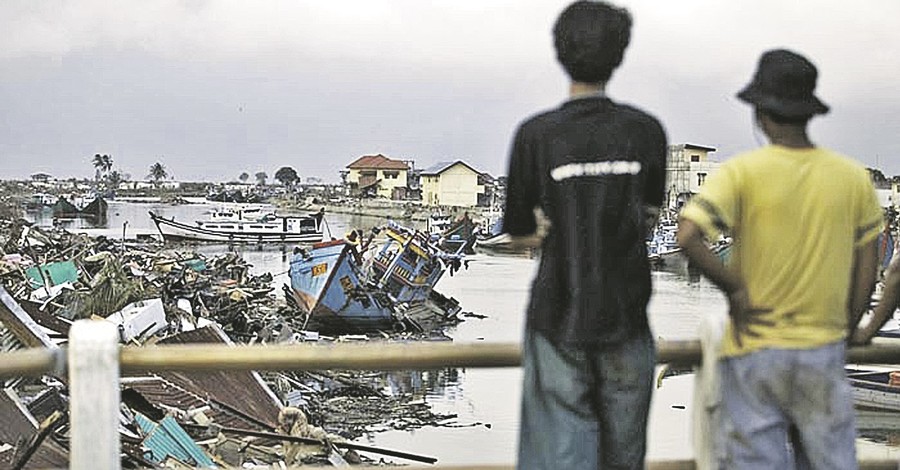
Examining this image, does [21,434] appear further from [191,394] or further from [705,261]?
[705,261]

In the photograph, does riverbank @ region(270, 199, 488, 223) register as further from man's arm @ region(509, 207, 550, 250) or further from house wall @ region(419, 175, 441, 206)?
man's arm @ region(509, 207, 550, 250)

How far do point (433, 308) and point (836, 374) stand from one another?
28925mm

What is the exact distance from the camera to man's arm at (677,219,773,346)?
2.89 metres

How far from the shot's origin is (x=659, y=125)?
2898 millimetres

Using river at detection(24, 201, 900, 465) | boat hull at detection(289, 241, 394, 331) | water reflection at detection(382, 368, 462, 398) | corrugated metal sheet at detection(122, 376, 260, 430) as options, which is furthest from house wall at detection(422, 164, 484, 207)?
corrugated metal sheet at detection(122, 376, 260, 430)

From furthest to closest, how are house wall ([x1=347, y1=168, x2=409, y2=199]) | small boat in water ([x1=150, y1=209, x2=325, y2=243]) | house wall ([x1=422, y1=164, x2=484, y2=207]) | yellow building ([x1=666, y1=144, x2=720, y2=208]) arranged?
1. house wall ([x1=347, y1=168, x2=409, y2=199])
2. house wall ([x1=422, y1=164, x2=484, y2=207])
3. yellow building ([x1=666, y1=144, x2=720, y2=208])
4. small boat in water ([x1=150, y1=209, x2=325, y2=243])

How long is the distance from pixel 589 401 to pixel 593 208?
1.85ft

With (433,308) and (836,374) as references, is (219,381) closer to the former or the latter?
(836,374)

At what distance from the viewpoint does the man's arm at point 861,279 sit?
2994 millimetres

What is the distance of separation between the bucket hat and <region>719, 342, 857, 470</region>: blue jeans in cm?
67

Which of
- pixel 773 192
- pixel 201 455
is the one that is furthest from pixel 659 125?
pixel 201 455

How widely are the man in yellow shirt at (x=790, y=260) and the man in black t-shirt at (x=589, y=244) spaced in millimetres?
201

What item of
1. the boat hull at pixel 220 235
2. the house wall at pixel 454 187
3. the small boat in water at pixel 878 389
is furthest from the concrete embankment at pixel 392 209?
the small boat in water at pixel 878 389

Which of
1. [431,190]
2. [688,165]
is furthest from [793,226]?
[431,190]
